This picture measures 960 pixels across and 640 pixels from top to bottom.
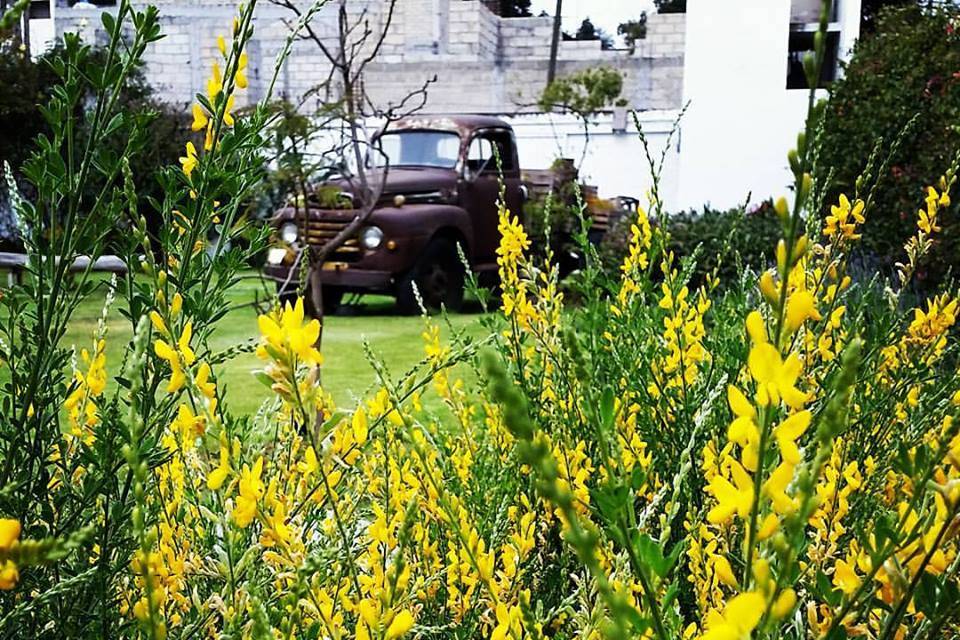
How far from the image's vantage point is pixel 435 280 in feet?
29.1

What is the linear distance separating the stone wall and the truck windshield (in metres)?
8.03

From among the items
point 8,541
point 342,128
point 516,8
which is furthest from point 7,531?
point 516,8

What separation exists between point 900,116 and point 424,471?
480 cm

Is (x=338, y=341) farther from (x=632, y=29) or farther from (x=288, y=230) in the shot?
(x=632, y=29)

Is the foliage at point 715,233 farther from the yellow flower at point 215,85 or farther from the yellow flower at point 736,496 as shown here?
the yellow flower at point 736,496

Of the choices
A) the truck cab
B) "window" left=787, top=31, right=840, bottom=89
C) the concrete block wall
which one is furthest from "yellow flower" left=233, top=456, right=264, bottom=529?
the concrete block wall

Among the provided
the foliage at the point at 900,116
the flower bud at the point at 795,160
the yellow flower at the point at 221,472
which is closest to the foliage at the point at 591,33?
the foliage at the point at 900,116

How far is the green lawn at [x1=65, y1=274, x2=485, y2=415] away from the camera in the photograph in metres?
5.54

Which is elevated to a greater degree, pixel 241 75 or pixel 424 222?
pixel 241 75

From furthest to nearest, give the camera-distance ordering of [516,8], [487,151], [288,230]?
1. [516,8]
2. [487,151]
3. [288,230]

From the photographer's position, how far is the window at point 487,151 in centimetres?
960

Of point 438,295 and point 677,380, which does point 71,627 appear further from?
point 438,295

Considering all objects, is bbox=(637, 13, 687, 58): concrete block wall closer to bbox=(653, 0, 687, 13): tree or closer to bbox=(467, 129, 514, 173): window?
bbox=(653, 0, 687, 13): tree

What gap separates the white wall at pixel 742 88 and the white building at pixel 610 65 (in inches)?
0.5
